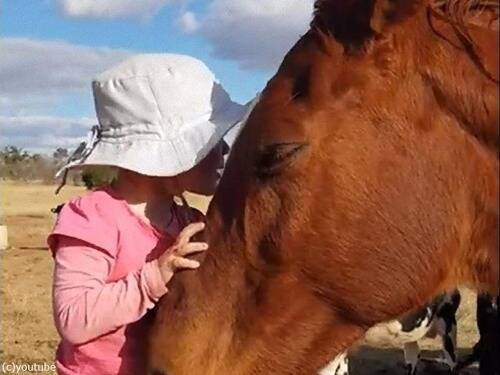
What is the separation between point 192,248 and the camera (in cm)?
250

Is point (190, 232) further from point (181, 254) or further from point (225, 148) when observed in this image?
point (225, 148)

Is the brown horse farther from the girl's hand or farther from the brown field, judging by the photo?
the brown field

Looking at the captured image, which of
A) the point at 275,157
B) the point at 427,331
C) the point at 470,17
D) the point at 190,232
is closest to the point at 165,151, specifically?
the point at 190,232

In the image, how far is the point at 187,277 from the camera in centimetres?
250

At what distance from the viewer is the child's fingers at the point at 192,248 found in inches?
98.4

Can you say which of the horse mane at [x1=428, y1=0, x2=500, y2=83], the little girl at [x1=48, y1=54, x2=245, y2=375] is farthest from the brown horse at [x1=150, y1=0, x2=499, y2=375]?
the little girl at [x1=48, y1=54, x2=245, y2=375]

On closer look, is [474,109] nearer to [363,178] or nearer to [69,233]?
[363,178]

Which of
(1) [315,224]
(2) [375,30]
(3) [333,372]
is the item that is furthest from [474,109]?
(3) [333,372]

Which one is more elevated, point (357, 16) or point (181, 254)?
point (357, 16)

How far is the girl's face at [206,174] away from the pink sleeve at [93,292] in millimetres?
330

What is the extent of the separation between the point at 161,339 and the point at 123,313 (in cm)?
20

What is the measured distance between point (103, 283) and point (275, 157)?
27.4 inches

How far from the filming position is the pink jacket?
8.56 ft

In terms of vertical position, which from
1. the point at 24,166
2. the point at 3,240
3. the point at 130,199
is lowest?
the point at 24,166
